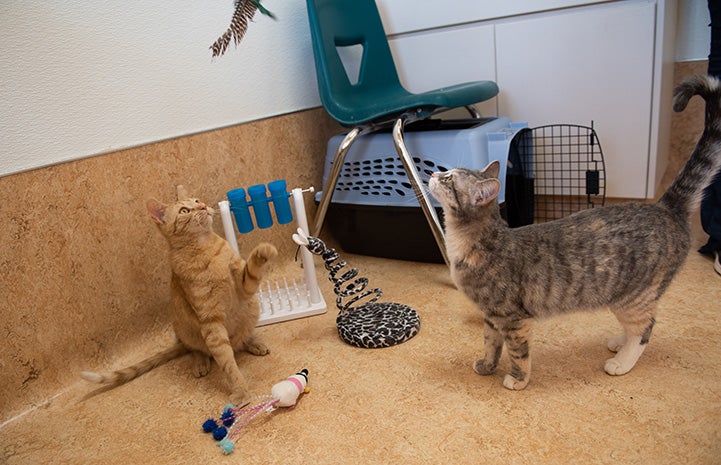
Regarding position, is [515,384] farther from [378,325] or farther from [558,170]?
[558,170]

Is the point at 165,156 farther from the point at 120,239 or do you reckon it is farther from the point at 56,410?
the point at 56,410

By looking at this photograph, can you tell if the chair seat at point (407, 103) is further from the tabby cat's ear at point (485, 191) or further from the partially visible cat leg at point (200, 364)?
the partially visible cat leg at point (200, 364)

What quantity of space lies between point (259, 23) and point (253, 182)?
1.88 feet

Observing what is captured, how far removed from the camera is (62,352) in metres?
1.31

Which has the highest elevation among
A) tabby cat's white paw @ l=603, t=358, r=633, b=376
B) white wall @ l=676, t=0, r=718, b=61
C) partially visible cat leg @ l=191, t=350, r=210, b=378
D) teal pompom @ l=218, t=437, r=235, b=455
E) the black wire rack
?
white wall @ l=676, t=0, r=718, b=61

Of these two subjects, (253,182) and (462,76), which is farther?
(462,76)

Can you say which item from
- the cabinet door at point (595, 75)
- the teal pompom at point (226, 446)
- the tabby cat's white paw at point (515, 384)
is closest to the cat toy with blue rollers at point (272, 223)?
the teal pompom at point (226, 446)

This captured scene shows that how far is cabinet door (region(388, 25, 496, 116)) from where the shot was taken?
1941 mm

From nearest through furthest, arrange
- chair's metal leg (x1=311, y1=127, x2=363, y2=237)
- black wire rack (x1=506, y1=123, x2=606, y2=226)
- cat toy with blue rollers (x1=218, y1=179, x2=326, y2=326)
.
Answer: cat toy with blue rollers (x1=218, y1=179, x2=326, y2=326) → chair's metal leg (x1=311, y1=127, x2=363, y2=237) → black wire rack (x1=506, y1=123, x2=606, y2=226)

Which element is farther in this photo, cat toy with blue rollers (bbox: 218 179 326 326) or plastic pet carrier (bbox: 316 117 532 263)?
plastic pet carrier (bbox: 316 117 532 263)

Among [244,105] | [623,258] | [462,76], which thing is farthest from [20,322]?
[462,76]

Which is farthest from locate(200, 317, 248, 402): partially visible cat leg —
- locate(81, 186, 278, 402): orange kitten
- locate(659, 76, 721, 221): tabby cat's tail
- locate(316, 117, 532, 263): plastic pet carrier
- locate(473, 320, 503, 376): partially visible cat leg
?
locate(659, 76, 721, 221): tabby cat's tail

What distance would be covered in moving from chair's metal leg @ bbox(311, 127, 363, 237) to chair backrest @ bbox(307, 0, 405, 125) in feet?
0.18

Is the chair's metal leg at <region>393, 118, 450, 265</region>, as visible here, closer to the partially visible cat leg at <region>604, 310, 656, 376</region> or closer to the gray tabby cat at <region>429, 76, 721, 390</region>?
the gray tabby cat at <region>429, 76, 721, 390</region>
